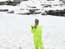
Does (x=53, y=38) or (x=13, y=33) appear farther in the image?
(x=13, y=33)

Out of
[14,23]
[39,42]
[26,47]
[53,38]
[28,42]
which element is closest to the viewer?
[39,42]

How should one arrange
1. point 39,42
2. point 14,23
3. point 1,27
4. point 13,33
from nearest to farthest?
1. point 39,42
2. point 13,33
3. point 1,27
4. point 14,23

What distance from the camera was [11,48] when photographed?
7.88 metres

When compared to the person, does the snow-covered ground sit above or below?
below

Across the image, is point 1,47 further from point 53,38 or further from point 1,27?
point 1,27

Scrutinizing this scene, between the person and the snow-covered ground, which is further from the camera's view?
the snow-covered ground

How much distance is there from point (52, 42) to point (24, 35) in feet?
5.16

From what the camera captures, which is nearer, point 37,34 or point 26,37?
point 37,34

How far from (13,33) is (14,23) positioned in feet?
8.34

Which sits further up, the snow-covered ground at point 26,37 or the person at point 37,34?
the person at point 37,34

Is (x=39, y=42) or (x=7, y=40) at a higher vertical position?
(x=39, y=42)

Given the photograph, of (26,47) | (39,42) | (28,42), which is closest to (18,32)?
(28,42)

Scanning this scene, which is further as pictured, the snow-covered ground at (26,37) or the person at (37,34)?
the snow-covered ground at (26,37)

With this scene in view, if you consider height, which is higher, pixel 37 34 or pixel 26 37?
pixel 37 34
